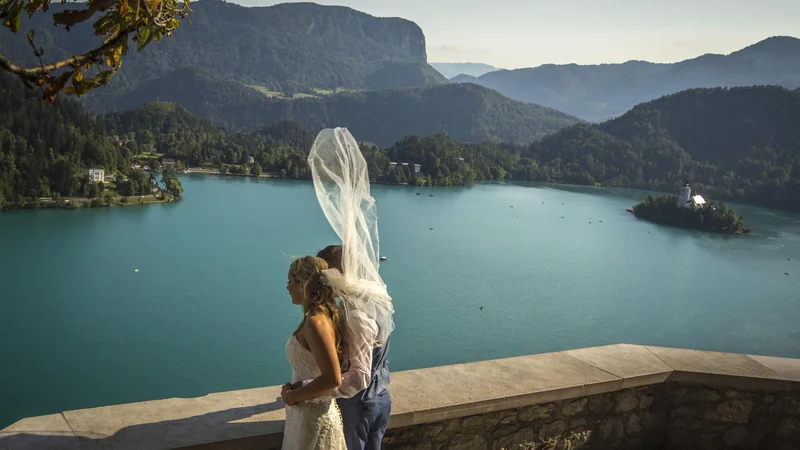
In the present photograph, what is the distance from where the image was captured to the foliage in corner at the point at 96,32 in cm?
161

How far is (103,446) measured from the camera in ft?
7.20

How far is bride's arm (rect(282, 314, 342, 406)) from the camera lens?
6.58 feet

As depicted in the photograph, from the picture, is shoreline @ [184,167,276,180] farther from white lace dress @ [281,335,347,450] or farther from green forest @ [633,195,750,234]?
white lace dress @ [281,335,347,450]

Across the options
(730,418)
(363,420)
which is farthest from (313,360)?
(730,418)

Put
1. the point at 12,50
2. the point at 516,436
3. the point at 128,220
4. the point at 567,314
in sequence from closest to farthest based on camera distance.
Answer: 1. the point at 516,436
2. the point at 567,314
3. the point at 128,220
4. the point at 12,50

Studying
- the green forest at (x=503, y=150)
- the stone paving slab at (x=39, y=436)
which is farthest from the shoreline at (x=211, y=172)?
the stone paving slab at (x=39, y=436)

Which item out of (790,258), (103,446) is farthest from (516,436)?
(790,258)

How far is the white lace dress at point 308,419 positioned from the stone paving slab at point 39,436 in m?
0.69

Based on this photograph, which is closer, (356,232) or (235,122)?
(356,232)

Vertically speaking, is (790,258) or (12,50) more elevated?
(12,50)

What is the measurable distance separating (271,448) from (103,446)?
0.56 m

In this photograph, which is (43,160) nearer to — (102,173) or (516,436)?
(102,173)

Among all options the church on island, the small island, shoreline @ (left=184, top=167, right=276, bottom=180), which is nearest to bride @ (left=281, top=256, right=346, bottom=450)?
the small island

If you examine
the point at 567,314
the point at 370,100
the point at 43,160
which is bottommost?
the point at 567,314
